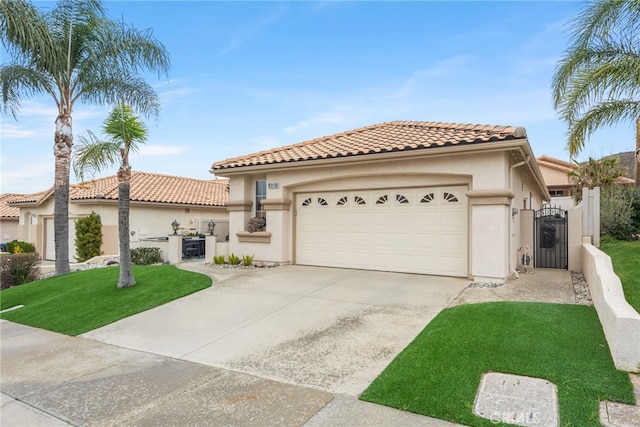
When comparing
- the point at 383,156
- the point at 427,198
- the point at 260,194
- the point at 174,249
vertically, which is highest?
the point at 383,156

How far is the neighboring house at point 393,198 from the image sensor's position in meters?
9.27

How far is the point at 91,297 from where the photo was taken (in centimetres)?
956

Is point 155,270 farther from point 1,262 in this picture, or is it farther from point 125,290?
point 1,262

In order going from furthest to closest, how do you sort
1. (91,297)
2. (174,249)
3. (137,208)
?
(137,208) < (174,249) < (91,297)

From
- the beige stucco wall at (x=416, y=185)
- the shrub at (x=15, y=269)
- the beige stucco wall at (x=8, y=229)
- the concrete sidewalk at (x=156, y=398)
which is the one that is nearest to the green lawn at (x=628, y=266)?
the beige stucco wall at (x=416, y=185)

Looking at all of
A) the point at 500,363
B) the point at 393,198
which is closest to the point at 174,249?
the point at 393,198

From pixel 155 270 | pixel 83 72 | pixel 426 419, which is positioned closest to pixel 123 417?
pixel 426 419

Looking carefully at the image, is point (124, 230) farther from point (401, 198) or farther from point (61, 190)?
point (401, 198)

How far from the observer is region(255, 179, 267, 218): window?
45.0 ft

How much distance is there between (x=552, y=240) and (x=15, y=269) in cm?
1894

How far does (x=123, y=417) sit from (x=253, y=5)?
11.3 meters

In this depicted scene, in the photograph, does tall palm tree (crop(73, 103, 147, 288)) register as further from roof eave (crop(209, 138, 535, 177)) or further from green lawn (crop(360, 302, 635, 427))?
green lawn (crop(360, 302, 635, 427))

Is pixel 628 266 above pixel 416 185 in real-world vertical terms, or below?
below

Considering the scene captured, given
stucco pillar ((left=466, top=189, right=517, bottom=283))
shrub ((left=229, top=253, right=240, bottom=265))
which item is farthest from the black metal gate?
shrub ((left=229, top=253, right=240, bottom=265))
